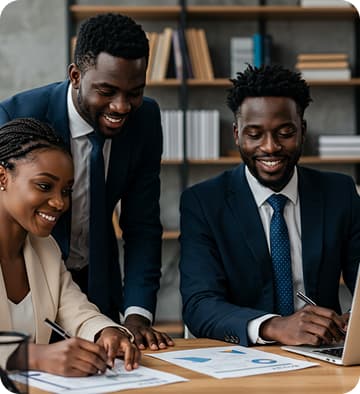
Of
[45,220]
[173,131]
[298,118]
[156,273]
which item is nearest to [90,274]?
[156,273]

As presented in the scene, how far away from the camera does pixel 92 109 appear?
6.66 feet

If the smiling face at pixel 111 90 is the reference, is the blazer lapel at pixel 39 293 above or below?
below

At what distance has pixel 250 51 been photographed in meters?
4.44

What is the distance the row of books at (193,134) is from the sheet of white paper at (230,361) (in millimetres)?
2575

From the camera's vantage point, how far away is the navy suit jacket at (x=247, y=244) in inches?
87.1

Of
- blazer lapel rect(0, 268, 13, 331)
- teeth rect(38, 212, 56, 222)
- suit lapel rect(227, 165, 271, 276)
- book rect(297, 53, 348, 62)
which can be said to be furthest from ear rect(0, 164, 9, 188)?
book rect(297, 53, 348, 62)

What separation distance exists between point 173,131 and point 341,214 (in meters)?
2.14

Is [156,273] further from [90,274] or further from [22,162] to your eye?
[22,162]

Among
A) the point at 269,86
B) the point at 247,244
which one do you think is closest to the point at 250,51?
the point at 269,86

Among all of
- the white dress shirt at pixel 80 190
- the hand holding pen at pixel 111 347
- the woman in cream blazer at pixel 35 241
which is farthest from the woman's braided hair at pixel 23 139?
the hand holding pen at pixel 111 347

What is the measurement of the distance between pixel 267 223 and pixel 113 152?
48 centimetres

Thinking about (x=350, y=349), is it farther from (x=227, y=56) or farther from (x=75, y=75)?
(x=227, y=56)

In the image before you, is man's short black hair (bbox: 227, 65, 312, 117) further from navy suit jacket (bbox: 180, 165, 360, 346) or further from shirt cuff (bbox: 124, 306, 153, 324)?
shirt cuff (bbox: 124, 306, 153, 324)

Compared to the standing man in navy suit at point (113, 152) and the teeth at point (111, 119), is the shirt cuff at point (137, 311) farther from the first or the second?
the teeth at point (111, 119)
